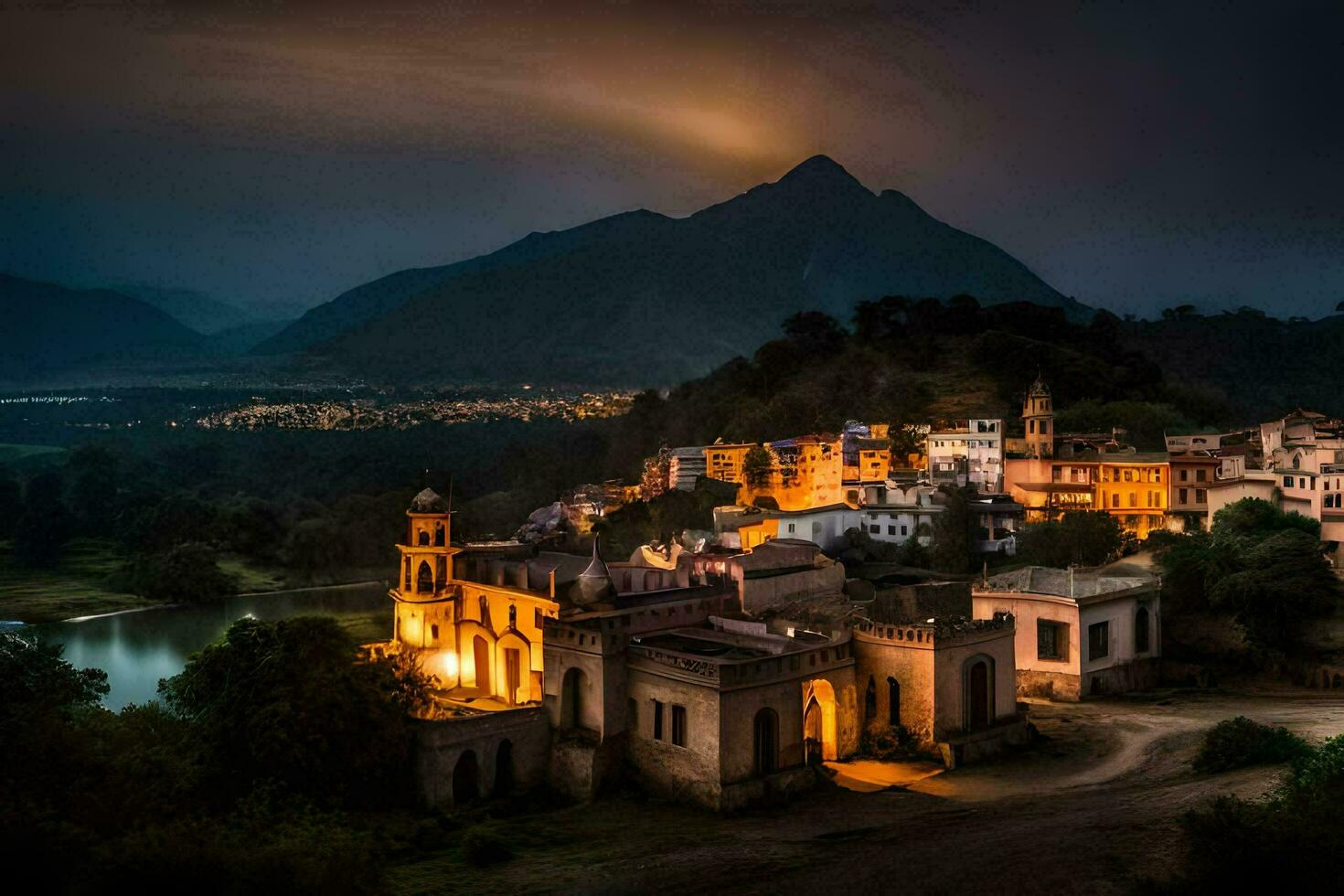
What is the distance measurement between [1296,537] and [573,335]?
251 feet

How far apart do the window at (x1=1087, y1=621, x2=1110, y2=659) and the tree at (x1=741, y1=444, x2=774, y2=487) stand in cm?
1697

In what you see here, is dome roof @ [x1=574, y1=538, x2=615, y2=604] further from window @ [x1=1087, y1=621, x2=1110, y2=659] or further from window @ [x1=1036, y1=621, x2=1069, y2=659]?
window @ [x1=1087, y1=621, x2=1110, y2=659]

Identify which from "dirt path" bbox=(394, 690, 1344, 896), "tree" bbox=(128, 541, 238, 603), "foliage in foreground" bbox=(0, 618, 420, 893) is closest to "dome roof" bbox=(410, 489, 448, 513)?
"foliage in foreground" bbox=(0, 618, 420, 893)

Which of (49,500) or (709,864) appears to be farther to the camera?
(49,500)

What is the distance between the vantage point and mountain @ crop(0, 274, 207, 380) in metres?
83.2

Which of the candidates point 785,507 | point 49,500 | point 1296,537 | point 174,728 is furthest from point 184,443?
point 1296,537

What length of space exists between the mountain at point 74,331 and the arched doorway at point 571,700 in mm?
78520

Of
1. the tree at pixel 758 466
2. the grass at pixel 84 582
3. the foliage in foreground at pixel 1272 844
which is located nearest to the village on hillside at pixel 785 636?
the tree at pixel 758 466

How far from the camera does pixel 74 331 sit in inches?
3521

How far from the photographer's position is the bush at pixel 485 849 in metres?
13.4

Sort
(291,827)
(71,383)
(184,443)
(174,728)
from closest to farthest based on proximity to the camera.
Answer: (291,827) < (174,728) < (184,443) < (71,383)

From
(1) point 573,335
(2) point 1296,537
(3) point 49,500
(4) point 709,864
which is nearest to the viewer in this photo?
(4) point 709,864

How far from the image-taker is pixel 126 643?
3466cm

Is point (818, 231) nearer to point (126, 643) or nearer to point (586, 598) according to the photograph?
point (126, 643)
